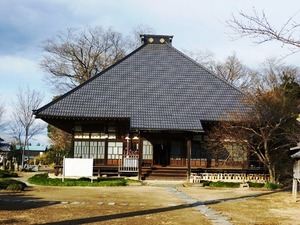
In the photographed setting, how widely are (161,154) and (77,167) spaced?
636cm

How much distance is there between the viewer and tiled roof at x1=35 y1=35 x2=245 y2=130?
2255 cm

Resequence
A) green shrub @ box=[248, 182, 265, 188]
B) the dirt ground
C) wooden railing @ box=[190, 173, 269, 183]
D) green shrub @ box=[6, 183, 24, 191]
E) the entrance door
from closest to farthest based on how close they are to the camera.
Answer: the dirt ground
green shrub @ box=[6, 183, 24, 191]
green shrub @ box=[248, 182, 265, 188]
wooden railing @ box=[190, 173, 269, 183]
the entrance door

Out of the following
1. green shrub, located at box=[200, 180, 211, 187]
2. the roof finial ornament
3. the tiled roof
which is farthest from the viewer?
the roof finial ornament

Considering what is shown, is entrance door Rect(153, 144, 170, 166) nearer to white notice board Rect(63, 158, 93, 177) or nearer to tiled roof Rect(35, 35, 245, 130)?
tiled roof Rect(35, 35, 245, 130)

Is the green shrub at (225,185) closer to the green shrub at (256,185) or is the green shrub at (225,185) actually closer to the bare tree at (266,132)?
the green shrub at (256,185)

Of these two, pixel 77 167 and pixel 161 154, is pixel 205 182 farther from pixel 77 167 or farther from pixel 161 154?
pixel 77 167

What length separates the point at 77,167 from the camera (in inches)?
782

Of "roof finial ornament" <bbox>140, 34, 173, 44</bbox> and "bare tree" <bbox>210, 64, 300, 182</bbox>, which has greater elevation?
"roof finial ornament" <bbox>140, 34, 173, 44</bbox>

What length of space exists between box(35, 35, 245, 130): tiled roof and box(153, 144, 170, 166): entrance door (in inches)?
94.7

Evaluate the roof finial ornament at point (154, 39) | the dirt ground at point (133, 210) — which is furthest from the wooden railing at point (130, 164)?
the roof finial ornament at point (154, 39)

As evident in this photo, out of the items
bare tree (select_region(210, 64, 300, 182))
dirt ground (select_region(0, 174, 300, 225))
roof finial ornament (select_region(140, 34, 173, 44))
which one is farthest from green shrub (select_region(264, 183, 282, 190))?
roof finial ornament (select_region(140, 34, 173, 44))

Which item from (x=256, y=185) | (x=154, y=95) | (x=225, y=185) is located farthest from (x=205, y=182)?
(x=154, y=95)

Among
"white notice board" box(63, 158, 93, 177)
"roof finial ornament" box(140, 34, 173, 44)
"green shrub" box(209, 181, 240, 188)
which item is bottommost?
"green shrub" box(209, 181, 240, 188)

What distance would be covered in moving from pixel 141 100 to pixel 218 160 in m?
5.90
